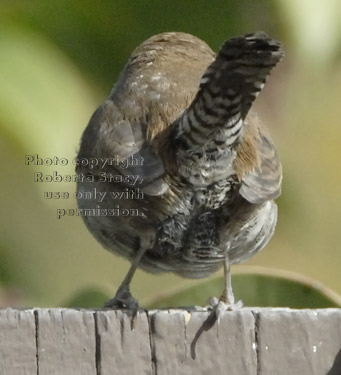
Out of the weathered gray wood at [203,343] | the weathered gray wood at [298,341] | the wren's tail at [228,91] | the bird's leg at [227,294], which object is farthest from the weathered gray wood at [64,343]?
the wren's tail at [228,91]

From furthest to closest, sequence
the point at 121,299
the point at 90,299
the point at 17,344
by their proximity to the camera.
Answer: the point at 90,299
the point at 121,299
the point at 17,344

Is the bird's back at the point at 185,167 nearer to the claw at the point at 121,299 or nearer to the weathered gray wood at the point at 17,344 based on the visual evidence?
the claw at the point at 121,299

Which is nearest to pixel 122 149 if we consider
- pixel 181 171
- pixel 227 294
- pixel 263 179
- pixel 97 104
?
pixel 181 171

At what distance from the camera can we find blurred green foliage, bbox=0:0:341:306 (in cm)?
598

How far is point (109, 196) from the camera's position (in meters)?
4.75

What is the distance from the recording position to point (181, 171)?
4531mm

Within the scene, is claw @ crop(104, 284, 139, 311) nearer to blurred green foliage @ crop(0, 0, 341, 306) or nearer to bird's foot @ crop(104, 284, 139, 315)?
bird's foot @ crop(104, 284, 139, 315)

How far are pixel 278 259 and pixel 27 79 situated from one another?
259 centimetres

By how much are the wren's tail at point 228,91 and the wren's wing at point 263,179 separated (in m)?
0.19

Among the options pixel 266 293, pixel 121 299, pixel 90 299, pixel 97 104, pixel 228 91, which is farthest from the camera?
pixel 97 104

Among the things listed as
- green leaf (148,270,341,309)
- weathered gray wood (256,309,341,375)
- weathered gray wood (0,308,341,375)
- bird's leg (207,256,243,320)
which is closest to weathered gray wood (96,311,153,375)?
weathered gray wood (0,308,341,375)

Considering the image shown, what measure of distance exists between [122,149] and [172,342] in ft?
4.44

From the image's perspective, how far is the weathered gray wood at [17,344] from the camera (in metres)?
3.27

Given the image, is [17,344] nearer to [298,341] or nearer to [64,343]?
[64,343]
